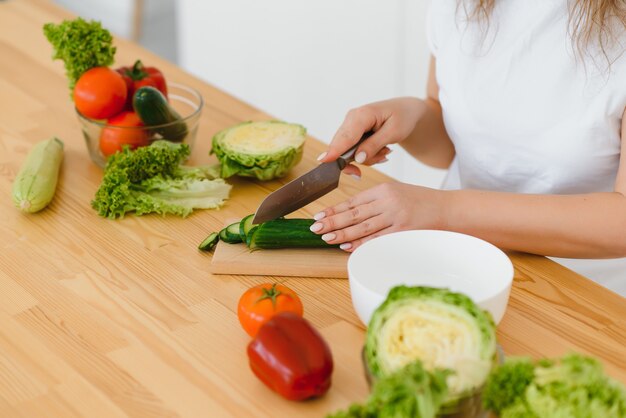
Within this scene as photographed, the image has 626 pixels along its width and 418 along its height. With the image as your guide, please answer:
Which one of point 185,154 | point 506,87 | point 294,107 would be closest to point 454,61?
point 506,87

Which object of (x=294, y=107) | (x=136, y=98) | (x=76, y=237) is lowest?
(x=294, y=107)

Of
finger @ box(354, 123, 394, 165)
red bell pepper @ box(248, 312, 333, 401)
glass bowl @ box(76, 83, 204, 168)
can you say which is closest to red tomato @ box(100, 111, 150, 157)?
glass bowl @ box(76, 83, 204, 168)

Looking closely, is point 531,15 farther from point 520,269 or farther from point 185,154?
point 185,154

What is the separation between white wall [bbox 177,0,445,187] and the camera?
2.93m

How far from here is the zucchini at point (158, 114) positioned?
1.66 m

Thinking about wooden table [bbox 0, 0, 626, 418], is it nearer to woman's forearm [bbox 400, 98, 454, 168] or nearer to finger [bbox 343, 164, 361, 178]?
finger [bbox 343, 164, 361, 178]

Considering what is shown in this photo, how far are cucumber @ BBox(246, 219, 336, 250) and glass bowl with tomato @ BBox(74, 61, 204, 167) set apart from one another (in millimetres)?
391

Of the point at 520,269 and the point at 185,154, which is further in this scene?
the point at 185,154

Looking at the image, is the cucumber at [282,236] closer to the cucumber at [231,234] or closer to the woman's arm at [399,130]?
the cucumber at [231,234]

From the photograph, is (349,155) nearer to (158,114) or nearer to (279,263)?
(279,263)

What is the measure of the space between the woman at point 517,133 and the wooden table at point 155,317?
0.09 m

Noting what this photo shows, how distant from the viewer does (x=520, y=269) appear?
4.66ft

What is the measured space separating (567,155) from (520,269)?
334mm

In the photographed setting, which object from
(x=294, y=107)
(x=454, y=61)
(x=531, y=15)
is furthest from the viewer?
(x=294, y=107)
